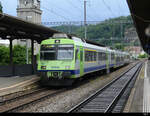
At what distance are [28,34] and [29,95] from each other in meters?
7.73

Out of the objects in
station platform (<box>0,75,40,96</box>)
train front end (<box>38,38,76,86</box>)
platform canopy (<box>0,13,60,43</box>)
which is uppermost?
platform canopy (<box>0,13,60,43</box>)

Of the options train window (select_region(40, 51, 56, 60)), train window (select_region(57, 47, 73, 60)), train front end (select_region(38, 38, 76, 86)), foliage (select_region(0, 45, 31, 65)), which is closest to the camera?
train front end (select_region(38, 38, 76, 86))

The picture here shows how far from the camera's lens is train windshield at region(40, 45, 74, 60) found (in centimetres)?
1488

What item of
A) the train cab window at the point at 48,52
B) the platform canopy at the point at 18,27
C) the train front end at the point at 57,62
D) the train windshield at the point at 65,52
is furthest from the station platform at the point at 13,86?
the platform canopy at the point at 18,27

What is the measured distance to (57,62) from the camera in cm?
1467

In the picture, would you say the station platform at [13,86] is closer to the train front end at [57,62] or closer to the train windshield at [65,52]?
the train front end at [57,62]

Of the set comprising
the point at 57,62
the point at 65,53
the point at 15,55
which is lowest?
the point at 57,62

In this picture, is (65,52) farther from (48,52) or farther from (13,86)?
(13,86)

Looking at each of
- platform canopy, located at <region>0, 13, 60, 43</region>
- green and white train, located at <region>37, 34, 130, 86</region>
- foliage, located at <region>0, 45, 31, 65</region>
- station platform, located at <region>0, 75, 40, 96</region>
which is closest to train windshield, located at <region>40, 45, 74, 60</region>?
green and white train, located at <region>37, 34, 130, 86</region>

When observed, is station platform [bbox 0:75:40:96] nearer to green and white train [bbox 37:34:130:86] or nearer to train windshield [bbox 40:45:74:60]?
green and white train [bbox 37:34:130:86]

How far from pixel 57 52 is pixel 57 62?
703 mm

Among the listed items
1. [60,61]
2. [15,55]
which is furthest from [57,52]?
[15,55]

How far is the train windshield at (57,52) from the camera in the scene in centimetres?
1488

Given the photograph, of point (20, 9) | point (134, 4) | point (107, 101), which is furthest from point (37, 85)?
point (20, 9)
